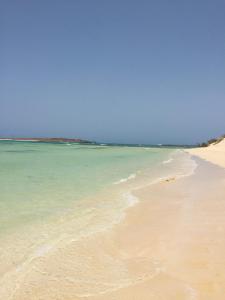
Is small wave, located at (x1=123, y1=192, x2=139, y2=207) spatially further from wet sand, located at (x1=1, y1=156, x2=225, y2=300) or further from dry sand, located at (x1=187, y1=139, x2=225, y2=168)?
dry sand, located at (x1=187, y1=139, x2=225, y2=168)

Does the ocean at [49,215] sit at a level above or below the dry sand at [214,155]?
below

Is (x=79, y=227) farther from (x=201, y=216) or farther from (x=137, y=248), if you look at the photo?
(x=201, y=216)

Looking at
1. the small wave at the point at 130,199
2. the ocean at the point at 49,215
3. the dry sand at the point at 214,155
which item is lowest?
the ocean at the point at 49,215

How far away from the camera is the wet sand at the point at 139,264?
3656 millimetres

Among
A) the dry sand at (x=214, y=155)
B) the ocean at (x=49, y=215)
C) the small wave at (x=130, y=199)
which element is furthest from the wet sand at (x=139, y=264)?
the dry sand at (x=214, y=155)

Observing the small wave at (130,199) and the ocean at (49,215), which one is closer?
the ocean at (49,215)

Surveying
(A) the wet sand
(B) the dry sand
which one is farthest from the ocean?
(B) the dry sand

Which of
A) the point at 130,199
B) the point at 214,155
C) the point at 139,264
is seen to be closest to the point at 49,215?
the point at 130,199

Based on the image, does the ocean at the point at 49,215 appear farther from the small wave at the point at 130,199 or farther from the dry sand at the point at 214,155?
the dry sand at the point at 214,155

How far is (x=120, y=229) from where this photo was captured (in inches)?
245

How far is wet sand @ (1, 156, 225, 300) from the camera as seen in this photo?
3.66m

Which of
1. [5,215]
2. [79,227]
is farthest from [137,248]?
[5,215]

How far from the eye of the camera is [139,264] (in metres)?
4.47

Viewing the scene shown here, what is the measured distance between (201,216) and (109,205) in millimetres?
2223
